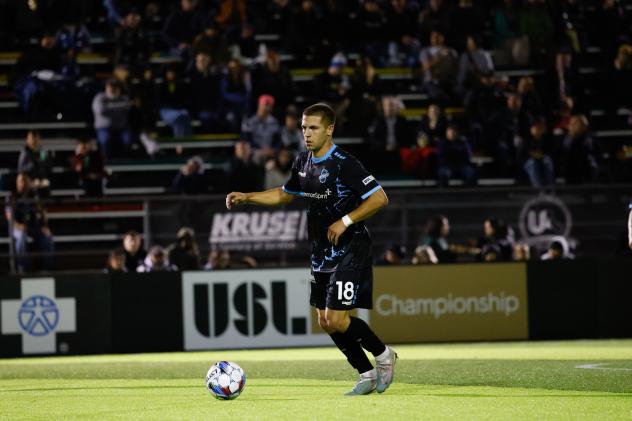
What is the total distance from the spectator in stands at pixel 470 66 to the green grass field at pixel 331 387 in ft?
26.4

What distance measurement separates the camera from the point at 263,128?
69.8 ft

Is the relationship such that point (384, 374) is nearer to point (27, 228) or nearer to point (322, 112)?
point (322, 112)

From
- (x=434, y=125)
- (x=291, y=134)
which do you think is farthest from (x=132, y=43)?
(x=434, y=125)

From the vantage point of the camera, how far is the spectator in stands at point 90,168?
792 inches

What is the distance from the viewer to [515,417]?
27.0 feet

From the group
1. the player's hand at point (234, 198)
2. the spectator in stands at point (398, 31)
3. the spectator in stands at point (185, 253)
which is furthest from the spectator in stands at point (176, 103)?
the player's hand at point (234, 198)

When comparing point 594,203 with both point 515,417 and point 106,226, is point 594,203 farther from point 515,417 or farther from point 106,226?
point 515,417

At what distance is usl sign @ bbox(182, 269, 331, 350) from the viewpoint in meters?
18.0

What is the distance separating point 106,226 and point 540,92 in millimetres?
9528

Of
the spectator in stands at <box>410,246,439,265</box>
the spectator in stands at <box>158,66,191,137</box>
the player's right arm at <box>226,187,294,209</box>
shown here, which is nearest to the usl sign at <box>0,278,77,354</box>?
the spectator in stands at <box>410,246,439,265</box>

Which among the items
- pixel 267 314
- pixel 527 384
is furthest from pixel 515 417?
pixel 267 314

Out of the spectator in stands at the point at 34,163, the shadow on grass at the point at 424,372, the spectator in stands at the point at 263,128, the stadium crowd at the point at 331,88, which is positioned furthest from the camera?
the spectator in stands at the point at 263,128

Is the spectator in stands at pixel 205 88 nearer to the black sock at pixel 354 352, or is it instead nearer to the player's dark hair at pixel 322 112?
the player's dark hair at pixel 322 112

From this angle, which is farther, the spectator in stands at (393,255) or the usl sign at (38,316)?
the spectator in stands at (393,255)
